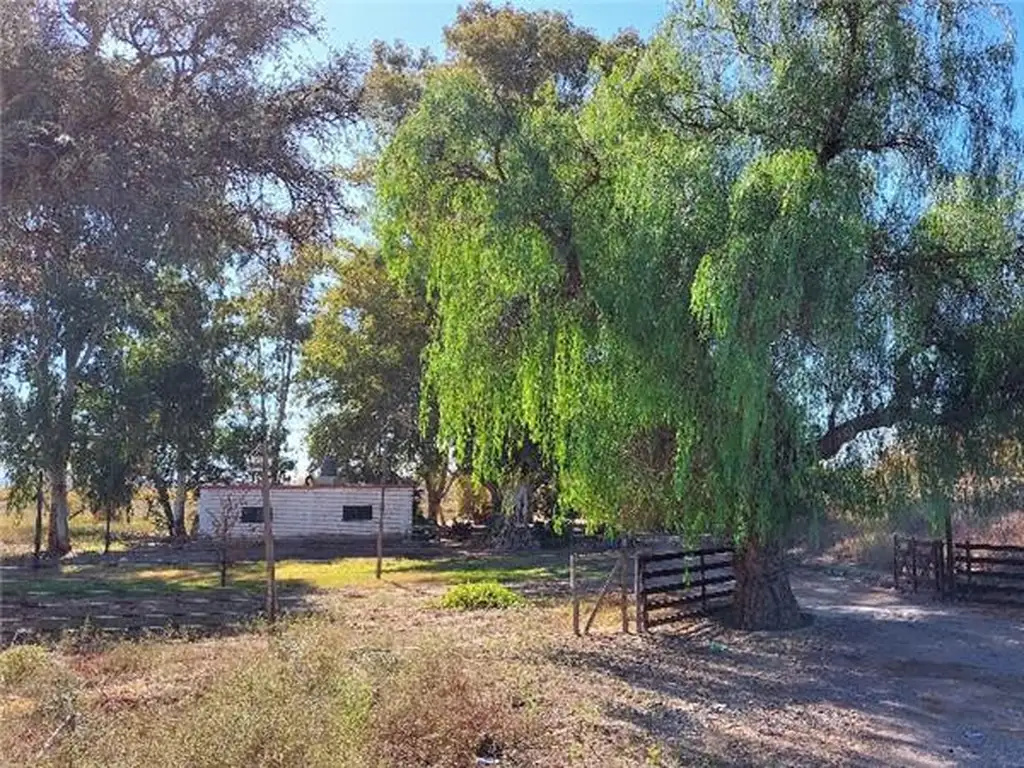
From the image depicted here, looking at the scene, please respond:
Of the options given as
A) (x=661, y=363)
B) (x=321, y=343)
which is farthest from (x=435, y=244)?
(x=321, y=343)

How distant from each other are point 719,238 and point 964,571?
9.48 meters

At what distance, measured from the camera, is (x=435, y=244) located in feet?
39.9

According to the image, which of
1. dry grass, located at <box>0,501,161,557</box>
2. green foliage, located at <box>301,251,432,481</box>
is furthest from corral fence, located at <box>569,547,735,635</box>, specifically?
dry grass, located at <box>0,501,161,557</box>

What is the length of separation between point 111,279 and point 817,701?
7792 millimetres

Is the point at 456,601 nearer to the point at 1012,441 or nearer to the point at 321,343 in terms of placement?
the point at 1012,441

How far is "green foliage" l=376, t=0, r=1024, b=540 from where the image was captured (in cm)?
1038

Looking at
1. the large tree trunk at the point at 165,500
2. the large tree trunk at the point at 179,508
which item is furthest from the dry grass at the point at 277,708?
the large tree trunk at the point at 179,508

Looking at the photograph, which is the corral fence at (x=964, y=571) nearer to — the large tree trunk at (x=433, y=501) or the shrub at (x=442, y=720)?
the shrub at (x=442, y=720)

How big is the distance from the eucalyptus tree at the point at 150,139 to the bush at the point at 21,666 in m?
3.34

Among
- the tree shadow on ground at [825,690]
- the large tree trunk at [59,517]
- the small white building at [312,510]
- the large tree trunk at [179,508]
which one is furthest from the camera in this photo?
the large tree trunk at [179,508]

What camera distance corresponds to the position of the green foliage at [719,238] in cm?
1038

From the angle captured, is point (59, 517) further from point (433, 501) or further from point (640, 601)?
point (640, 601)

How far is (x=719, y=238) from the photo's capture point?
10.1 meters

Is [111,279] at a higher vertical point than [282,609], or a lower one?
higher
